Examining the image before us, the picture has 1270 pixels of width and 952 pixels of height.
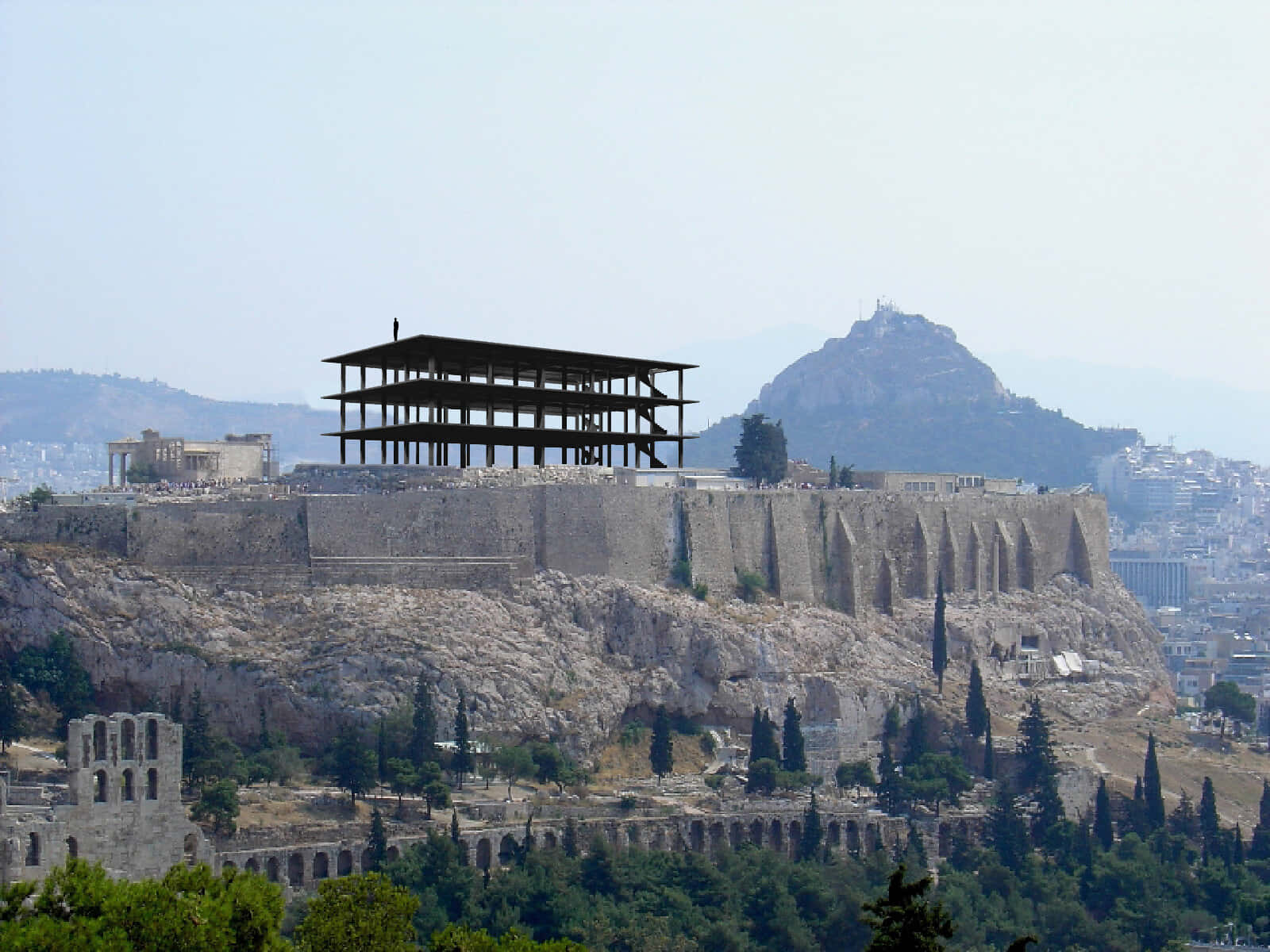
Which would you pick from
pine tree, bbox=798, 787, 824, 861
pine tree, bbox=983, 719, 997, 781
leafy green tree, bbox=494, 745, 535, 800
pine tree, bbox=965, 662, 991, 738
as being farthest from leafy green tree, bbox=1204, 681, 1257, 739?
leafy green tree, bbox=494, 745, 535, 800

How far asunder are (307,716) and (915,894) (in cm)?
3489

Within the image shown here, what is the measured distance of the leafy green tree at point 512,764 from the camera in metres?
65.5

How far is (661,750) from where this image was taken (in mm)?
69688

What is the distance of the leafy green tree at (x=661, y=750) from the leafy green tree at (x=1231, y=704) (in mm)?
36446

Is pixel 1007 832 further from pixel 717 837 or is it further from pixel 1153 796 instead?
pixel 717 837

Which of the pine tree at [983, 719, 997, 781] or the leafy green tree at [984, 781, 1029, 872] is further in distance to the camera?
the pine tree at [983, 719, 997, 781]

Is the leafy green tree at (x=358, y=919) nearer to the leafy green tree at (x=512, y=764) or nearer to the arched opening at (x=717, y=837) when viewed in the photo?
the leafy green tree at (x=512, y=764)

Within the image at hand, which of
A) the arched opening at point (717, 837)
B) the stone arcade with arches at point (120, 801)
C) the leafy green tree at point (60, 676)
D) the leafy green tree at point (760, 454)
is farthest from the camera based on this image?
the leafy green tree at point (760, 454)

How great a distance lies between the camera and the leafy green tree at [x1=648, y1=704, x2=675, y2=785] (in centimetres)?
6950

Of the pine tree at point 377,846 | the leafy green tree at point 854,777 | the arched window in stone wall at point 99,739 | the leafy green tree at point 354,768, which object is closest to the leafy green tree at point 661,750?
the leafy green tree at point 854,777

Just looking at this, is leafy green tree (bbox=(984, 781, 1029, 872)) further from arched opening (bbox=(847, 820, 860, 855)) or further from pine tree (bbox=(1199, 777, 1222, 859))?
pine tree (bbox=(1199, 777, 1222, 859))

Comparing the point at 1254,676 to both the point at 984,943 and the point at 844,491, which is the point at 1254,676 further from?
the point at 984,943

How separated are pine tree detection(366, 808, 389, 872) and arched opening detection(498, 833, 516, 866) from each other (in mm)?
3487

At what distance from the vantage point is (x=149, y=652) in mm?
66438
